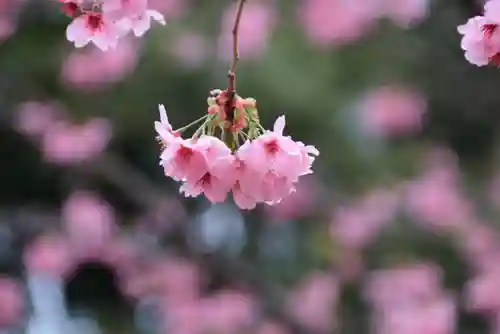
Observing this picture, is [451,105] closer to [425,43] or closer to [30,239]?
[425,43]

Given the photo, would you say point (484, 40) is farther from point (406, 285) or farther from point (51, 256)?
point (51, 256)

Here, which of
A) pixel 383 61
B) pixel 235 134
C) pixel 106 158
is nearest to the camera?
pixel 235 134

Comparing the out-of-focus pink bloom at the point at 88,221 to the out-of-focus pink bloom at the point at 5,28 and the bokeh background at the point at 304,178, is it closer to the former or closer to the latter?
the bokeh background at the point at 304,178

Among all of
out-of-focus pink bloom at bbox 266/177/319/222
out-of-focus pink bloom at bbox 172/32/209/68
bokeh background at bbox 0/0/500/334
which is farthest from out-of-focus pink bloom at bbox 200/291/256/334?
out-of-focus pink bloom at bbox 172/32/209/68

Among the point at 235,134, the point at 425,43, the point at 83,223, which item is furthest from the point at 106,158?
the point at 235,134

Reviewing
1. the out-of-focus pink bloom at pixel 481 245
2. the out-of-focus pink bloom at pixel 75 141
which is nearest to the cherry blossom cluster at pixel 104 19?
the out-of-focus pink bloom at pixel 75 141

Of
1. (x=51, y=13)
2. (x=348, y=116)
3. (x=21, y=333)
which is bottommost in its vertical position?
(x=21, y=333)

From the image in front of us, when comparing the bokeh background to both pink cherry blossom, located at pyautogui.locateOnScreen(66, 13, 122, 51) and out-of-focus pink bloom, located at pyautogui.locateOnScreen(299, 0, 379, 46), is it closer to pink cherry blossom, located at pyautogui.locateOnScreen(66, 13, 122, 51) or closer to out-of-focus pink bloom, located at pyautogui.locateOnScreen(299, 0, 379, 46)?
out-of-focus pink bloom, located at pyautogui.locateOnScreen(299, 0, 379, 46)

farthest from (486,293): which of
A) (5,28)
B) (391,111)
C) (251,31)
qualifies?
(5,28)
